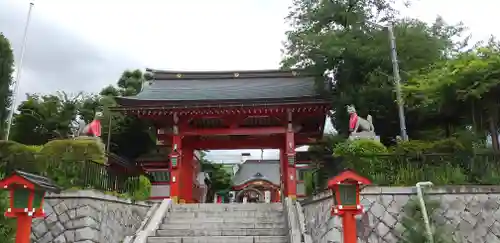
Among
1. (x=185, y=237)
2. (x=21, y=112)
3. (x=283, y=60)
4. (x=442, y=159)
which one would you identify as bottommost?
(x=185, y=237)

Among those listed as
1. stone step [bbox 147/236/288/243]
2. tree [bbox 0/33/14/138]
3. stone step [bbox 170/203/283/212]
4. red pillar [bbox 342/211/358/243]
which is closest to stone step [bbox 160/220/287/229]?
stone step [bbox 147/236/288/243]

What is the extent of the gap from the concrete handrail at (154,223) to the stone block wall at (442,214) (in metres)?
3.69

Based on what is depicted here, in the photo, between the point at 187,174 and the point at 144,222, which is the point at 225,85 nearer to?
the point at 187,174

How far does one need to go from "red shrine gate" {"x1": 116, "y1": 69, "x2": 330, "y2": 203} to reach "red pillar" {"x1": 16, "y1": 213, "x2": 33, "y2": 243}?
7.78m

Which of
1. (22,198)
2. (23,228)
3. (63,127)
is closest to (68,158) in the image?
(22,198)

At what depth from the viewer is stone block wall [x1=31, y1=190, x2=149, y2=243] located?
8734 millimetres

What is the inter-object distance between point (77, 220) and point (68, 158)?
1616 mm

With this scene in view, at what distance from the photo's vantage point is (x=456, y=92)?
32.3 ft

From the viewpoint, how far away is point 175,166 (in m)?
14.5

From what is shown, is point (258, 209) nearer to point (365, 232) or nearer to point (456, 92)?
point (365, 232)

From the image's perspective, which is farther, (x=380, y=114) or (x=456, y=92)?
(x=380, y=114)

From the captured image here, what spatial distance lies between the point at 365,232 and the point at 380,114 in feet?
24.8

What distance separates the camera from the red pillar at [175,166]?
46.7 ft

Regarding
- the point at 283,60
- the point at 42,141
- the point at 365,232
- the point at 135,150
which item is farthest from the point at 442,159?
the point at 42,141
